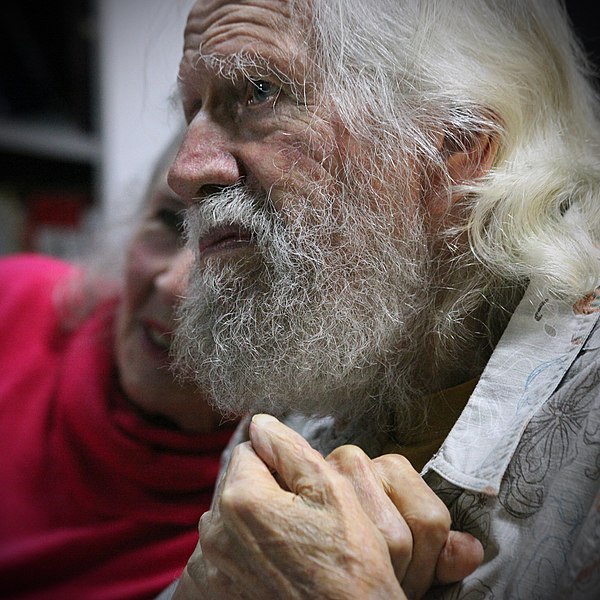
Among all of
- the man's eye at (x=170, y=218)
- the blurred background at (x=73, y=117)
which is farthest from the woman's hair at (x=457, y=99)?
the man's eye at (x=170, y=218)

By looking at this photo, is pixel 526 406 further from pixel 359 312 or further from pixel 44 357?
pixel 44 357

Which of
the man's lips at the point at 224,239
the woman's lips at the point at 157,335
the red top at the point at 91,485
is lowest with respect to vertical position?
the red top at the point at 91,485

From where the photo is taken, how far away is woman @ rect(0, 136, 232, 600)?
95 cm

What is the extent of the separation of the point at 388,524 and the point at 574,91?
0.48 meters

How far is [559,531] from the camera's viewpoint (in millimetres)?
455

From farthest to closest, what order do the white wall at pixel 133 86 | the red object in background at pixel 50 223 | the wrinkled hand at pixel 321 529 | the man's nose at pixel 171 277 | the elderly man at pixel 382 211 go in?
the red object in background at pixel 50 223
the man's nose at pixel 171 277
the white wall at pixel 133 86
the elderly man at pixel 382 211
the wrinkled hand at pixel 321 529

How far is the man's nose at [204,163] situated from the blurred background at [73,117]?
0.24 m

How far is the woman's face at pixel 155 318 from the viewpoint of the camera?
37.7 inches

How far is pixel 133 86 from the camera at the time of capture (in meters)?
1.18

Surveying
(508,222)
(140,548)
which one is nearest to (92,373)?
(140,548)

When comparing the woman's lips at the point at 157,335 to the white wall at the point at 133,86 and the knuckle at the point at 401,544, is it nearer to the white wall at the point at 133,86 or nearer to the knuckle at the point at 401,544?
the white wall at the point at 133,86

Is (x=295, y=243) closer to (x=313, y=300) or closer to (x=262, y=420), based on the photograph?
(x=313, y=300)

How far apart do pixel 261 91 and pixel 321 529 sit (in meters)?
0.40

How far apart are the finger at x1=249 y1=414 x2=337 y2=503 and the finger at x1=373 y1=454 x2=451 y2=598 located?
5 centimetres
